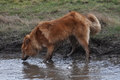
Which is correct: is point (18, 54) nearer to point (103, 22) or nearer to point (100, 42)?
point (100, 42)

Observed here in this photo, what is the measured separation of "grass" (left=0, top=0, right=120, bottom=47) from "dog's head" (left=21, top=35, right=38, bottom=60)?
1477 mm

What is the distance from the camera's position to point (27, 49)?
784cm

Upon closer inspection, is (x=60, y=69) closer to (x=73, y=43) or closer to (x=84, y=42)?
(x=84, y=42)

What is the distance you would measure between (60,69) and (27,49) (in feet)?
4.87

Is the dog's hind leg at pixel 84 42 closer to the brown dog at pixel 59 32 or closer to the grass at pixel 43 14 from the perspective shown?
the brown dog at pixel 59 32

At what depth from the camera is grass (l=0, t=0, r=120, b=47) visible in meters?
9.62

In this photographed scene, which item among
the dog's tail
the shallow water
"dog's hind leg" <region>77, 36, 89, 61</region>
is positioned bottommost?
the shallow water

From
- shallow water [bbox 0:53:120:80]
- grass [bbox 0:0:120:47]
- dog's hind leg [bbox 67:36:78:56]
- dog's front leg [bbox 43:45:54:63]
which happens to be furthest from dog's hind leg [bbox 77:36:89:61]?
grass [bbox 0:0:120:47]

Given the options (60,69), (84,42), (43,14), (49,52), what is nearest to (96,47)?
(84,42)

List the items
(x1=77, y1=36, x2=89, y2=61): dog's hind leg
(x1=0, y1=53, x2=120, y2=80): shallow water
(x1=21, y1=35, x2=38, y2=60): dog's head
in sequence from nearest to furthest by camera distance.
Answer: (x1=0, y1=53, x2=120, y2=80): shallow water < (x1=77, y1=36, x2=89, y2=61): dog's hind leg < (x1=21, y1=35, x2=38, y2=60): dog's head

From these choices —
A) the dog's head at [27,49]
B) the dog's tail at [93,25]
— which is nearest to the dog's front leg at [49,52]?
the dog's head at [27,49]

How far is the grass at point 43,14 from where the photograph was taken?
9617 millimetres

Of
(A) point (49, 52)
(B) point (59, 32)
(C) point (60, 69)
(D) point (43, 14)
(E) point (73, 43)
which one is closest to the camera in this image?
(C) point (60, 69)

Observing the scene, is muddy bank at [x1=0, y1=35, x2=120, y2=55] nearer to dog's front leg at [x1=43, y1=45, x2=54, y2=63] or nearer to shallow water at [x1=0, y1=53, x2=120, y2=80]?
shallow water at [x1=0, y1=53, x2=120, y2=80]
